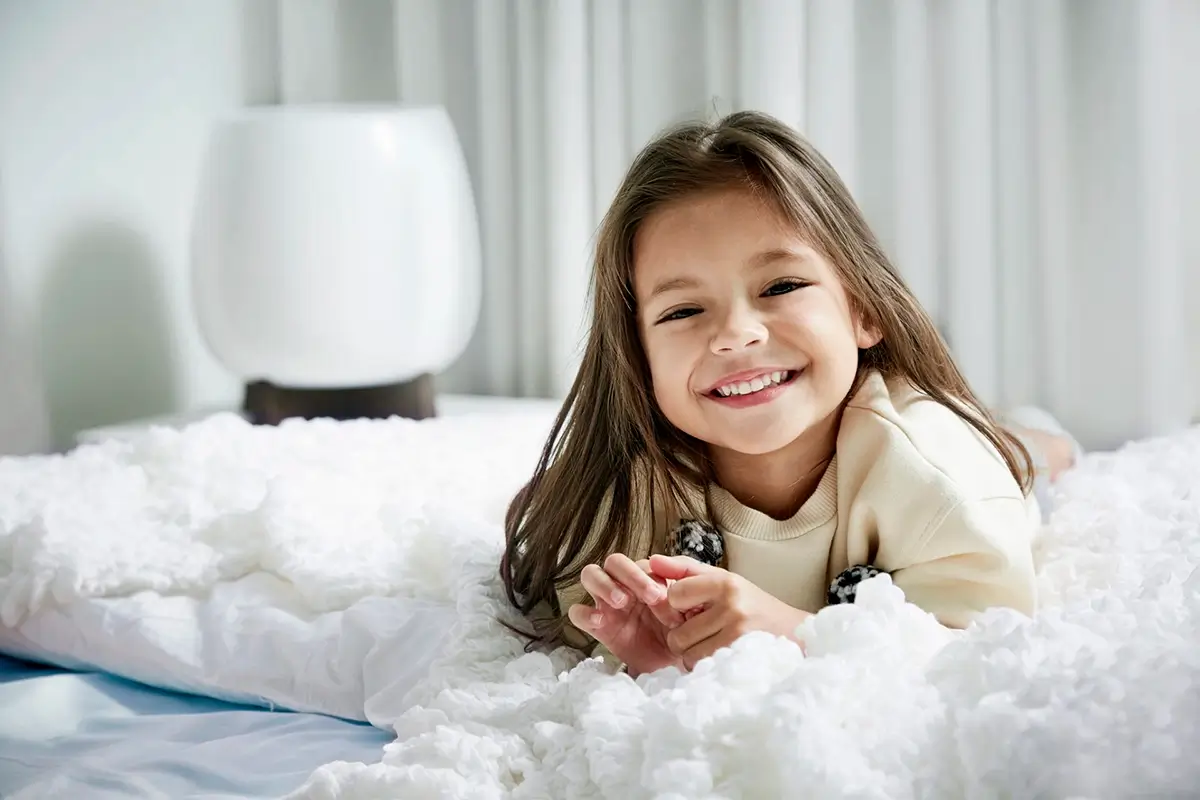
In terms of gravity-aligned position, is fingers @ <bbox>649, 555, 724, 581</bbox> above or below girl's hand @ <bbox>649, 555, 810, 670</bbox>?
above

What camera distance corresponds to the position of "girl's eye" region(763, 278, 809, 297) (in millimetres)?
976

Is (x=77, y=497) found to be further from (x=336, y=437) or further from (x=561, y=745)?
(x=561, y=745)

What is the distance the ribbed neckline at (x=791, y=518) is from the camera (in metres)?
1.01

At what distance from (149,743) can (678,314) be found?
0.49 metres

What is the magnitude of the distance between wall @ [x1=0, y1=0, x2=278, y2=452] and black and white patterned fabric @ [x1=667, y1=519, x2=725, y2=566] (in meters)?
1.12

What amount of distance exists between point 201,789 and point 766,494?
0.47 metres

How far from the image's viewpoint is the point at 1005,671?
666 millimetres

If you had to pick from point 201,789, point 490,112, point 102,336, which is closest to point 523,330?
point 490,112

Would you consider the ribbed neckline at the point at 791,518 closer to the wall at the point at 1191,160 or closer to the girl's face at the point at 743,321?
the girl's face at the point at 743,321

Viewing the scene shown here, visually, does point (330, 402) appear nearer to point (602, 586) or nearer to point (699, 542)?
point (699, 542)

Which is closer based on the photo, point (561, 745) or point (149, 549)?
point (561, 745)

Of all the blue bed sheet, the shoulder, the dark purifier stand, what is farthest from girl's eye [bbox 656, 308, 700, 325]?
the dark purifier stand

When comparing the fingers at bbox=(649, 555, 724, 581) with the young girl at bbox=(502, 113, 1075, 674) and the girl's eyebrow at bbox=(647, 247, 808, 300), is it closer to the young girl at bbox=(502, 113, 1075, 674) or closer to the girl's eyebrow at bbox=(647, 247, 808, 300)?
the young girl at bbox=(502, 113, 1075, 674)

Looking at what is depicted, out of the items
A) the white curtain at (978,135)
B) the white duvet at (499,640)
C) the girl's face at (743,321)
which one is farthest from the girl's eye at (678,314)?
the white curtain at (978,135)
